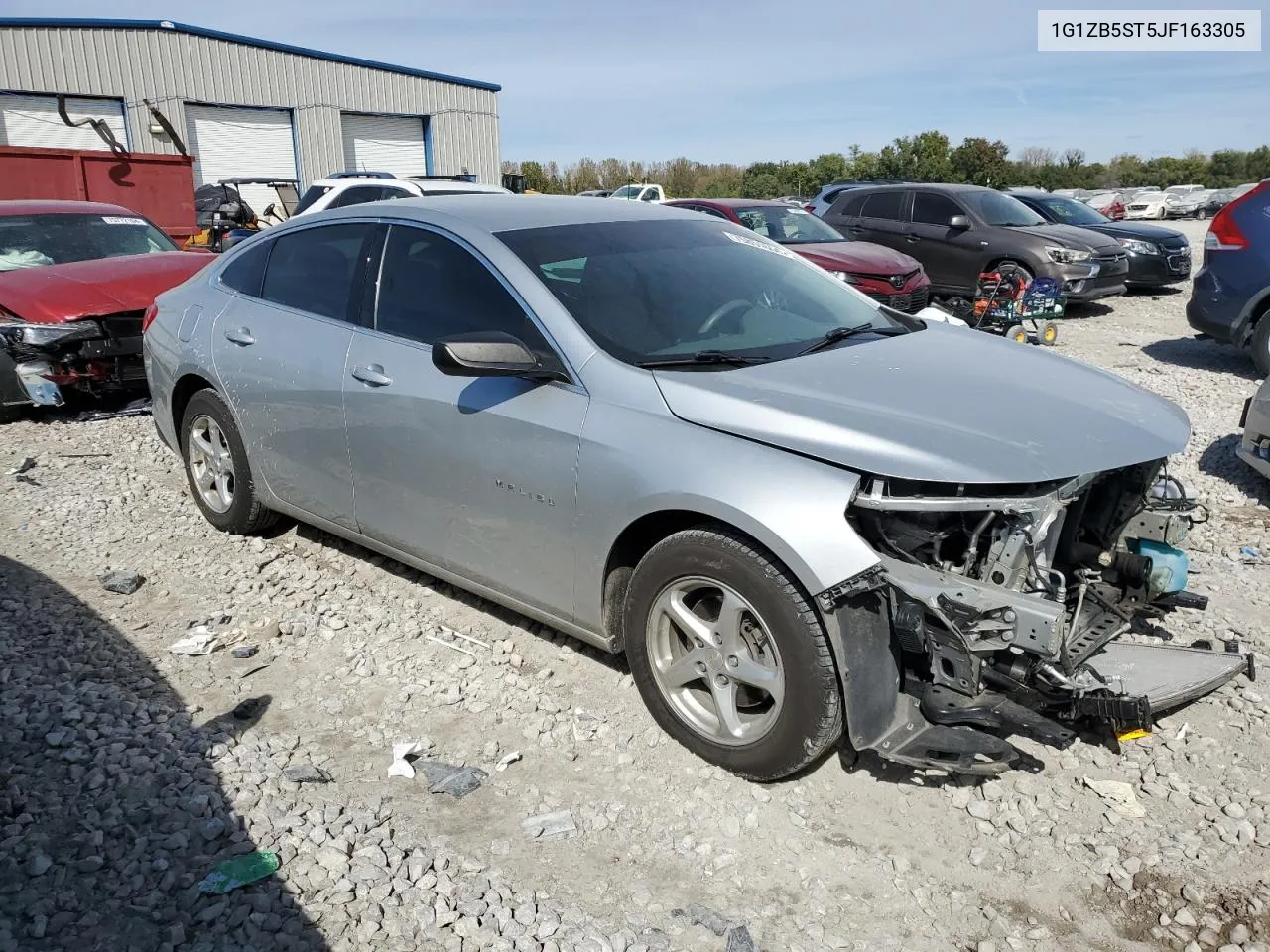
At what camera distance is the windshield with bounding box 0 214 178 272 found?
8.59 m

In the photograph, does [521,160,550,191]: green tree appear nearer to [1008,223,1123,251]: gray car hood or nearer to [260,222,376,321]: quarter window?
[1008,223,1123,251]: gray car hood

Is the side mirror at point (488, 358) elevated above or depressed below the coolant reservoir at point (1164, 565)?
above

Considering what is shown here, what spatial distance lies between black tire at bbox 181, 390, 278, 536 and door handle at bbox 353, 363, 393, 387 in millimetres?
1168

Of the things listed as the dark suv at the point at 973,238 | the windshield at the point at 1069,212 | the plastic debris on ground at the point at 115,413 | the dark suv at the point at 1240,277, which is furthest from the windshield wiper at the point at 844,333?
the windshield at the point at 1069,212

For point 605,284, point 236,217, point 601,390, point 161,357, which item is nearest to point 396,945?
point 601,390

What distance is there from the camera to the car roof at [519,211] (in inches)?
164

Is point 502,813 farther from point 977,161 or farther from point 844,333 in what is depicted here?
point 977,161

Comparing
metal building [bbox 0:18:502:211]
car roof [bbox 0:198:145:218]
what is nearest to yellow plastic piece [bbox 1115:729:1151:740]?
car roof [bbox 0:198:145:218]

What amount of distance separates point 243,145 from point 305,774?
28302 millimetres

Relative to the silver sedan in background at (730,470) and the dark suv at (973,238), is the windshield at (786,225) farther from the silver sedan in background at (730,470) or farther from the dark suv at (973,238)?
the silver sedan in background at (730,470)

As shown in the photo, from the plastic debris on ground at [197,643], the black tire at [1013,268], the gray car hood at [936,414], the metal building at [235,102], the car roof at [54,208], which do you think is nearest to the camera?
the gray car hood at [936,414]

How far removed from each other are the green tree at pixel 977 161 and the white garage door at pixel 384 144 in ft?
80.0

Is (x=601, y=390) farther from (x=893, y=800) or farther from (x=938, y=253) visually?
(x=938, y=253)

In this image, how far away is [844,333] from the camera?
13.2 feet
